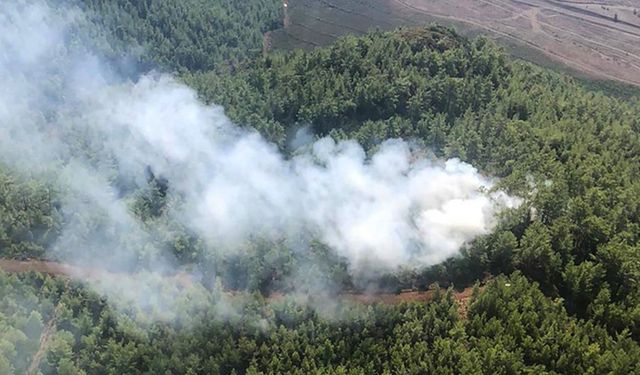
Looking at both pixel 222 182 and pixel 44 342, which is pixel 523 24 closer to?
pixel 222 182

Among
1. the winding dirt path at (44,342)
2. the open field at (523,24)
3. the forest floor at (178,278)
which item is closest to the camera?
the winding dirt path at (44,342)

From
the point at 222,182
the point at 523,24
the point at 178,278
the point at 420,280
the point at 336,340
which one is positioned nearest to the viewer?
the point at 336,340

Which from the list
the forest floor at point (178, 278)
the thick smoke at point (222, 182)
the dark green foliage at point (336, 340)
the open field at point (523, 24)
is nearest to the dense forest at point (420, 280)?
the dark green foliage at point (336, 340)

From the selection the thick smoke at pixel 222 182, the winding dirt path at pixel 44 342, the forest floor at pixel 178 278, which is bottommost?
the winding dirt path at pixel 44 342

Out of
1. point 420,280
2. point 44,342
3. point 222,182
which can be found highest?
point 222,182

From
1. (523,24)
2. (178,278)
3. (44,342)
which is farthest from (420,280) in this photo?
(523,24)

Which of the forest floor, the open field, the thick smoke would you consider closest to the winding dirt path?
the forest floor

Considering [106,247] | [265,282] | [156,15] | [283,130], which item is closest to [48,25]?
[156,15]

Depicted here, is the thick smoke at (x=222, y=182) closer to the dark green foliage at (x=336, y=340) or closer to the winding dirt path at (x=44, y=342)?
the dark green foliage at (x=336, y=340)
